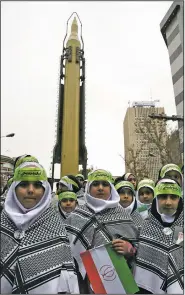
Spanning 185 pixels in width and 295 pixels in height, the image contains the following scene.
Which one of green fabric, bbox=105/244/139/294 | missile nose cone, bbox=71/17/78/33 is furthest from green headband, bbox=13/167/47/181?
missile nose cone, bbox=71/17/78/33

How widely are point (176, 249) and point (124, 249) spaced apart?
37 centimetres

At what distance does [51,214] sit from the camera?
2.21m

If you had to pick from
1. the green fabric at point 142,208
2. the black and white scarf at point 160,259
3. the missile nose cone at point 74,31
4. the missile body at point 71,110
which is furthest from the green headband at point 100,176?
the missile nose cone at point 74,31

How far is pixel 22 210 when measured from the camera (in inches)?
84.7

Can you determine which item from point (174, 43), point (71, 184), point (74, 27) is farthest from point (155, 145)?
point (174, 43)

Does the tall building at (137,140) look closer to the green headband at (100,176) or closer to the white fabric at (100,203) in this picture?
the green headband at (100,176)

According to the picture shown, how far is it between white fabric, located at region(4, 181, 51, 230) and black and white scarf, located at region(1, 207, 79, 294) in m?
0.03

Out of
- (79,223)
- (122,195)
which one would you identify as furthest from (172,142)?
(79,223)

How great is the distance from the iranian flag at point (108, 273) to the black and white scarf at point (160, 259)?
0.47 feet

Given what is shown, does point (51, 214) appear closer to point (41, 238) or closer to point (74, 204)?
point (41, 238)

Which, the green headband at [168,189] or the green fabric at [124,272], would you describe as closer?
the green fabric at [124,272]

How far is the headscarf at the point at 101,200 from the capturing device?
262 centimetres

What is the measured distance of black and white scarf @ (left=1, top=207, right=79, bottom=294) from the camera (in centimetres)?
195

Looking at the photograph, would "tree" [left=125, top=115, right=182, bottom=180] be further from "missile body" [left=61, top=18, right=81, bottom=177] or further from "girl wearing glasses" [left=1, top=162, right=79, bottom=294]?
"girl wearing glasses" [left=1, top=162, right=79, bottom=294]
